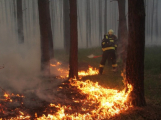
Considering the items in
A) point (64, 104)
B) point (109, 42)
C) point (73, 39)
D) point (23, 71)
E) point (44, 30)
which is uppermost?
point (44, 30)

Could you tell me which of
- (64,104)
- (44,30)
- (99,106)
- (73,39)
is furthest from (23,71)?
(99,106)

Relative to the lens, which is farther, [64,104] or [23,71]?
[23,71]

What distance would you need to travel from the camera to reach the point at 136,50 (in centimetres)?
470

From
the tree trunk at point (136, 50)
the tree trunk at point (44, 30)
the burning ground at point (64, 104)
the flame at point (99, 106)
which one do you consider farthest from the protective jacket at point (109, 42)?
the tree trunk at point (136, 50)

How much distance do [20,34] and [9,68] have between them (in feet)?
23.0

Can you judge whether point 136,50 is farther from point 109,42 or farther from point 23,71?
point 23,71

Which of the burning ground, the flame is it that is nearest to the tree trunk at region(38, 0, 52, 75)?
the burning ground

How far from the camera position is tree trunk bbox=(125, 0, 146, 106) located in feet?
15.2

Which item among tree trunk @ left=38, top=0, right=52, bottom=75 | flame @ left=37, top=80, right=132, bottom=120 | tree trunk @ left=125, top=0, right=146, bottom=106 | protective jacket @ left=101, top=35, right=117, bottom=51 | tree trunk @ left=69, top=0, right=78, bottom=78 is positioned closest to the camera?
flame @ left=37, top=80, right=132, bottom=120

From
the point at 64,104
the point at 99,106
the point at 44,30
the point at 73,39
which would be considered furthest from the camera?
the point at 44,30

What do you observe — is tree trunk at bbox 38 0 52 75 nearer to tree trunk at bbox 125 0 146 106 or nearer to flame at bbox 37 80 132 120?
flame at bbox 37 80 132 120

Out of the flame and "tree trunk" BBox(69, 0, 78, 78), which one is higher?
"tree trunk" BBox(69, 0, 78, 78)

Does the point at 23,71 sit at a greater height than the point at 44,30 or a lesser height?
lesser

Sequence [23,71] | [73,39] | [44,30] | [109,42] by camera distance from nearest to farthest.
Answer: [73,39], [109,42], [44,30], [23,71]
